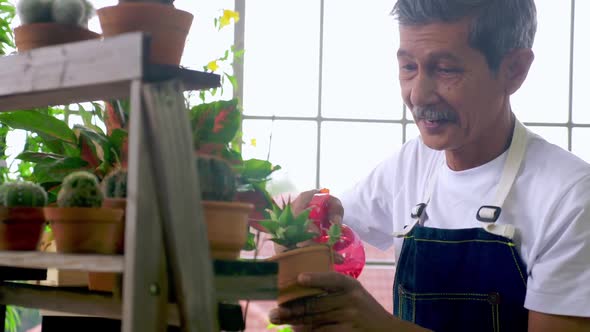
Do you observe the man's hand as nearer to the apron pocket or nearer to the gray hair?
the apron pocket

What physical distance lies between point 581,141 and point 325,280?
8.87 ft

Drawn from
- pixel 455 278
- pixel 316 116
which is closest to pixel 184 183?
pixel 455 278

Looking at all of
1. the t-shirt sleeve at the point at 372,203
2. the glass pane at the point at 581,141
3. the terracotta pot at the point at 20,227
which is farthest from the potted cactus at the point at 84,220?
the glass pane at the point at 581,141

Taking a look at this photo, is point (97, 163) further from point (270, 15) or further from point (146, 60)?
point (270, 15)

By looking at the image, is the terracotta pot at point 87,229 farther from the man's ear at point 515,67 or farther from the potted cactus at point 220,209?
the man's ear at point 515,67

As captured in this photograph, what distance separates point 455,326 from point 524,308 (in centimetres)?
18

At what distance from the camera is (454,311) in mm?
1889

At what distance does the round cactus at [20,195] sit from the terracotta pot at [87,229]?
0.49 feet

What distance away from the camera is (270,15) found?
3.44m

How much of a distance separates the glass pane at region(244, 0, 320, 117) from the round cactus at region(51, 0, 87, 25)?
2.15 meters

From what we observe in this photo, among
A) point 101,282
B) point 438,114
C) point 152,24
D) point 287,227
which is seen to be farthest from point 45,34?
point 438,114

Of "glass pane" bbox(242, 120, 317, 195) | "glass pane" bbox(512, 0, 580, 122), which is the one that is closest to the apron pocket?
"glass pane" bbox(242, 120, 317, 195)

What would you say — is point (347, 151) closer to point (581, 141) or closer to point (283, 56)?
point (283, 56)

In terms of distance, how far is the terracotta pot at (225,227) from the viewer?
41.8 inches
